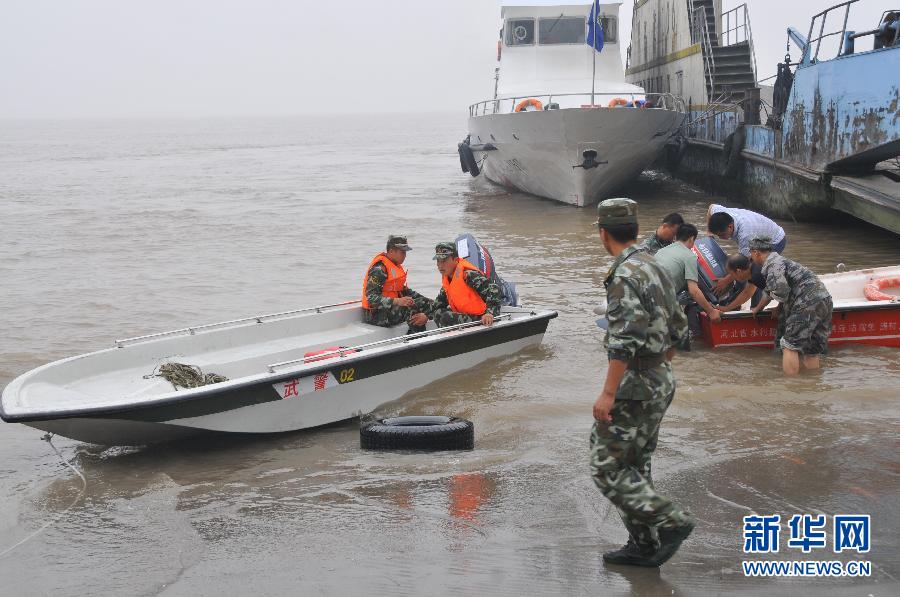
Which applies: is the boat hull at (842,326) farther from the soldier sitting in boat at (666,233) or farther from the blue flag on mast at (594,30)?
the blue flag on mast at (594,30)

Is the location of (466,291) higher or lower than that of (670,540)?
higher

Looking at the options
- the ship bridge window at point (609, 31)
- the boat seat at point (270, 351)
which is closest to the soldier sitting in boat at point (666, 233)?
the boat seat at point (270, 351)

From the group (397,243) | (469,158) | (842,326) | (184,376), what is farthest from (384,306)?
(469,158)

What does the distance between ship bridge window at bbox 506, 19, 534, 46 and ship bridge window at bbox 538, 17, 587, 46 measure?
0.26 meters

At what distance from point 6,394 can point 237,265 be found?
33.6 ft

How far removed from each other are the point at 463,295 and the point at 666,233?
180 cm

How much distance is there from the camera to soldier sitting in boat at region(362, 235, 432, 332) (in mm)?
8742

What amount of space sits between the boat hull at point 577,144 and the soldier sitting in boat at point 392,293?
12.1 m

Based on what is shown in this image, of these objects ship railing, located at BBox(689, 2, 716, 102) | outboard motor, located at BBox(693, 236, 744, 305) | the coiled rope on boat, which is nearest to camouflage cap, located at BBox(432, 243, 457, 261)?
the coiled rope on boat

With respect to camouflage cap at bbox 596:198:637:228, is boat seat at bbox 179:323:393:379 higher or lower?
lower

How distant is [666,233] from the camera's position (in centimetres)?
830

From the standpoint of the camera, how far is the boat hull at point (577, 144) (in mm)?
20484

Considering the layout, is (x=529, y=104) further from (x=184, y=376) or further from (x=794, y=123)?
(x=184, y=376)

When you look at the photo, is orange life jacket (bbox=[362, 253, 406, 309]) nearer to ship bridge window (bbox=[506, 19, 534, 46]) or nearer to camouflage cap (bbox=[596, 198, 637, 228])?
camouflage cap (bbox=[596, 198, 637, 228])
